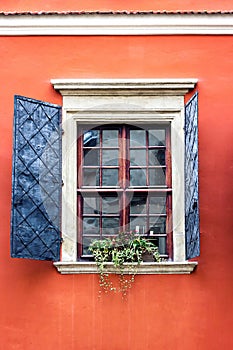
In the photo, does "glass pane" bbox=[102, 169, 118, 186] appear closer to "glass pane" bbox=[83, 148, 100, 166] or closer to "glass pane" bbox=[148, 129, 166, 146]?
"glass pane" bbox=[83, 148, 100, 166]

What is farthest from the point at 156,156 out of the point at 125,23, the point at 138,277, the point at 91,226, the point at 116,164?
the point at 125,23

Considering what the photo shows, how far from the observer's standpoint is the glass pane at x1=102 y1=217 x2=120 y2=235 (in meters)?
8.89

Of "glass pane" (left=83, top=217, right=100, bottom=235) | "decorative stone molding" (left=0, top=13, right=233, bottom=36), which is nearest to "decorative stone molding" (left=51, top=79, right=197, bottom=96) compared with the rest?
"decorative stone molding" (left=0, top=13, right=233, bottom=36)

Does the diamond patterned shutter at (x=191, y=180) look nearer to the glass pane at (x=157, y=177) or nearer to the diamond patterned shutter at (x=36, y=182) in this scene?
the glass pane at (x=157, y=177)

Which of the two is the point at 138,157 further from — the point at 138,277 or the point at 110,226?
the point at 138,277

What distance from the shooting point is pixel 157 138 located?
9.07 m

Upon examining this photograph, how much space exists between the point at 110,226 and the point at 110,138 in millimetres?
1019

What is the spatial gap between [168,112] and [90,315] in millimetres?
2444

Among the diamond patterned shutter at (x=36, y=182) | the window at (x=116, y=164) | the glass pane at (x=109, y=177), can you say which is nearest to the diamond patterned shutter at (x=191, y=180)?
the window at (x=116, y=164)

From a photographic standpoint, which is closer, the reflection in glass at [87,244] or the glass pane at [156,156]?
the reflection in glass at [87,244]

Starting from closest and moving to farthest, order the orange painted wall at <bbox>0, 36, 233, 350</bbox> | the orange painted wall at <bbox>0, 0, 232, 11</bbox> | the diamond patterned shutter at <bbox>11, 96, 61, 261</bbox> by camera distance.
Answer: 1. the diamond patterned shutter at <bbox>11, 96, 61, 261</bbox>
2. the orange painted wall at <bbox>0, 36, 233, 350</bbox>
3. the orange painted wall at <bbox>0, 0, 232, 11</bbox>

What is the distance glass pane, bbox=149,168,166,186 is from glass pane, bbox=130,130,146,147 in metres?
0.34

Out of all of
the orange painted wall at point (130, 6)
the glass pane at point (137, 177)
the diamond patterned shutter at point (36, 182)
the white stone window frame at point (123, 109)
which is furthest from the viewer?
the orange painted wall at point (130, 6)

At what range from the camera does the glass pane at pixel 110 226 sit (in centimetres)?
889
